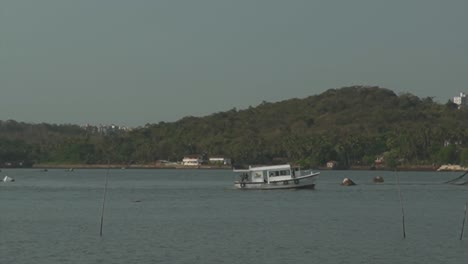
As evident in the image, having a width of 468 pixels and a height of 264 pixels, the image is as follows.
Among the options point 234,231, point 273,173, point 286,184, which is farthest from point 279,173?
point 234,231

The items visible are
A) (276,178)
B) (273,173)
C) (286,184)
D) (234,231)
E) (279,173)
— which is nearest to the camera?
(234,231)

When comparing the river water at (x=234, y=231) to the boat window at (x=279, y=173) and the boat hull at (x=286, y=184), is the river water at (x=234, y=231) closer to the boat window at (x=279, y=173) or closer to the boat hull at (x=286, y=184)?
the boat hull at (x=286, y=184)

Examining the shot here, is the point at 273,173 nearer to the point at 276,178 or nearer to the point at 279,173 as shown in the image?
the point at 279,173

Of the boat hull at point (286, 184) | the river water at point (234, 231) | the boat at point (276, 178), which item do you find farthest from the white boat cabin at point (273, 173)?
the river water at point (234, 231)

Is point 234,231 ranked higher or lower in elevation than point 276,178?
lower

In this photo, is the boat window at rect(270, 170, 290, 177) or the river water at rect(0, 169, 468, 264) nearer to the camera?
the river water at rect(0, 169, 468, 264)

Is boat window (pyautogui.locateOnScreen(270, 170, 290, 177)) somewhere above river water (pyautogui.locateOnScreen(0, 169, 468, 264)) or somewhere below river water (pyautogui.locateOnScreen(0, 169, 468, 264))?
above

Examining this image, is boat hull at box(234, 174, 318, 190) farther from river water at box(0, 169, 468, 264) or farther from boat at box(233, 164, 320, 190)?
river water at box(0, 169, 468, 264)

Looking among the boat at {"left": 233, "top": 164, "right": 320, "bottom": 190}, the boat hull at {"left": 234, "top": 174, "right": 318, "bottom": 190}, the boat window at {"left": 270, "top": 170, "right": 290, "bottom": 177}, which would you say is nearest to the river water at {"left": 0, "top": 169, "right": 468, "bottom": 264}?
the boat hull at {"left": 234, "top": 174, "right": 318, "bottom": 190}

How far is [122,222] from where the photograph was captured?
205 ft

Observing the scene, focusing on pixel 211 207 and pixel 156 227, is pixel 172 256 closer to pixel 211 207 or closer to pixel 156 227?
pixel 156 227

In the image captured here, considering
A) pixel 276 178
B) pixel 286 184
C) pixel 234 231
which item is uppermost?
pixel 276 178

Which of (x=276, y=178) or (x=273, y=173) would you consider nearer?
(x=276, y=178)

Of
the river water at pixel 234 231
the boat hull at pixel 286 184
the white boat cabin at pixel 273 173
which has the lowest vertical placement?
the river water at pixel 234 231
